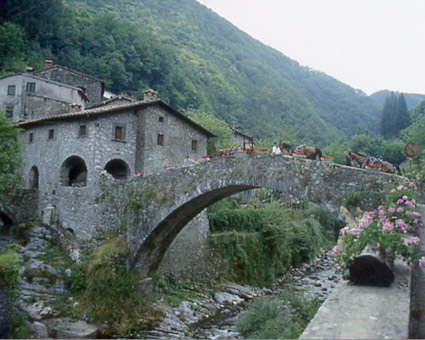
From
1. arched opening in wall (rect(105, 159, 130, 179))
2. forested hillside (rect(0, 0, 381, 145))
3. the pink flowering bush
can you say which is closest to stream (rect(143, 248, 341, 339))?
the pink flowering bush

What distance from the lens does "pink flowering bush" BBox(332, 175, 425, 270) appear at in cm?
623

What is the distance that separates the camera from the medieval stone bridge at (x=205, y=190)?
422 inches

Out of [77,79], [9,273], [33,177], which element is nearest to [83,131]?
[33,177]

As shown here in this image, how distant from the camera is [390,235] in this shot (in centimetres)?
638

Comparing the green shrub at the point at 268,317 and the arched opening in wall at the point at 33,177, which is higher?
the arched opening in wall at the point at 33,177

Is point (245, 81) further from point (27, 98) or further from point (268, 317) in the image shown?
point (268, 317)

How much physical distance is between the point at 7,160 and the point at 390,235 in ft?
56.7

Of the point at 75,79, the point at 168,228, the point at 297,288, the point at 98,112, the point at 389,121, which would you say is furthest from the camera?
the point at 389,121

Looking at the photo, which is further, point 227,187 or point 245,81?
point 245,81

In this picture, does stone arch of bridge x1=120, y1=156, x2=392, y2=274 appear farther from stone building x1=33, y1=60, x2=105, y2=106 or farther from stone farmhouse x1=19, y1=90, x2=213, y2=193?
stone building x1=33, y1=60, x2=105, y2=106

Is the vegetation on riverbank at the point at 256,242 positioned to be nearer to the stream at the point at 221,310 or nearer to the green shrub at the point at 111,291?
the stream at the point at 221,310

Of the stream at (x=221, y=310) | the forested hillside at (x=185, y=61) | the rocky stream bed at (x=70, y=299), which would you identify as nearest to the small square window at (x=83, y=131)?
the rocky stream bed at (x=70, y=299)

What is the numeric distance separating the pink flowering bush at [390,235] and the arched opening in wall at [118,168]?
15.9 metres

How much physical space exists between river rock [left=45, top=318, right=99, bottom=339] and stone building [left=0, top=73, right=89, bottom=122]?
17.9 metres
